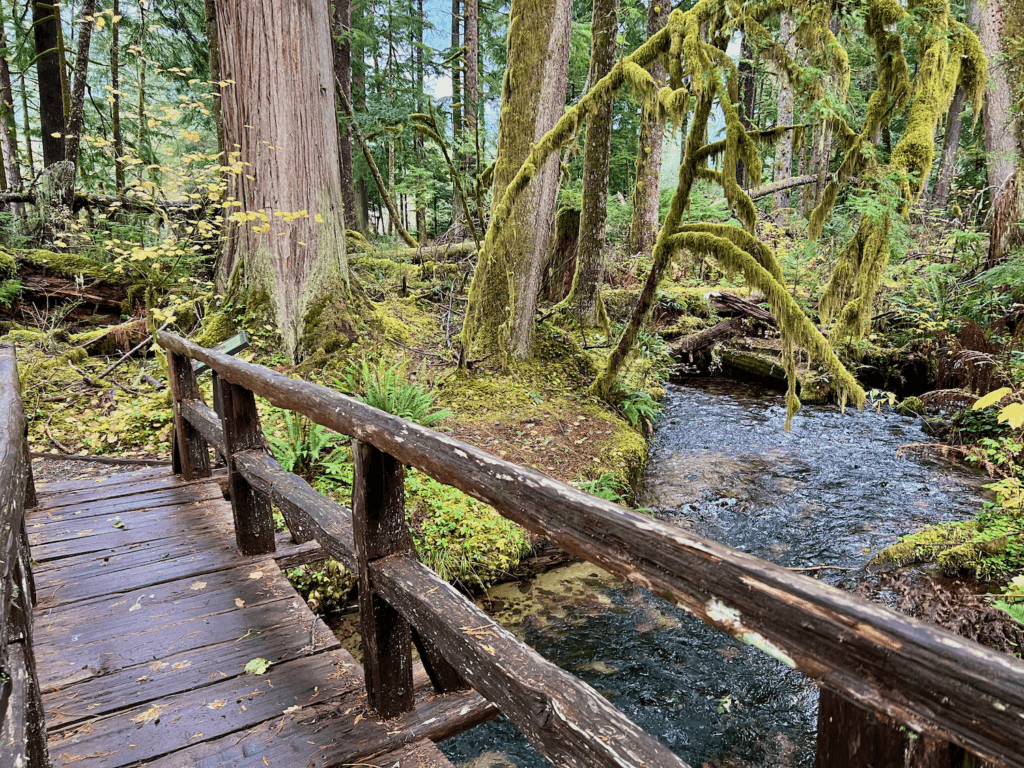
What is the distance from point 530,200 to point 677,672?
18.2 ft

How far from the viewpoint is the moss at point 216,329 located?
22.5 feet

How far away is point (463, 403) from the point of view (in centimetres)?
704

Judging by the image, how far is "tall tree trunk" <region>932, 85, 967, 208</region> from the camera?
52.8ft

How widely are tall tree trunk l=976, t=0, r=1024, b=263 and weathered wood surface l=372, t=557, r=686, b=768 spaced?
1087 cm

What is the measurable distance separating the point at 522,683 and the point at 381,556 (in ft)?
3.07

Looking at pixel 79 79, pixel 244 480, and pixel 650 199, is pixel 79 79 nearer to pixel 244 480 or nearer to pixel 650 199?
pixel 244 480

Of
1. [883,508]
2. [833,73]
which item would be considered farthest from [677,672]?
[833,73]

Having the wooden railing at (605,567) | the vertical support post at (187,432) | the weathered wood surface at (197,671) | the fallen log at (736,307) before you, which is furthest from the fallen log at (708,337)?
the wooden railing at (605,567)

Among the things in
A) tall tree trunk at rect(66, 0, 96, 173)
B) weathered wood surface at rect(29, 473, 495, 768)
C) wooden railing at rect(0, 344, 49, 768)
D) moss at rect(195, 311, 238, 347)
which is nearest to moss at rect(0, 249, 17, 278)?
tall tree trunk at rect(66, 0, 96, 173)

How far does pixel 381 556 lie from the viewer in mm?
2393

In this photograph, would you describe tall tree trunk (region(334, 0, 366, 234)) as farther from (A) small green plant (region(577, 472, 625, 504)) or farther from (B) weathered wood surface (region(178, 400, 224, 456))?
(A) small green plant (region(577, 472, 625, 504))

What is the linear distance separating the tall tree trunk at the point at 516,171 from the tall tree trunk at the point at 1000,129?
22.3ft

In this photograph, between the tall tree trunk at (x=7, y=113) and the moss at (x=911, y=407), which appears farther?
the tall tree trunk at (x=7, y=113)

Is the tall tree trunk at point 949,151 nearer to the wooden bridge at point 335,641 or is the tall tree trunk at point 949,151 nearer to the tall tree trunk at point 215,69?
the tall tree trunk at point 215,69
